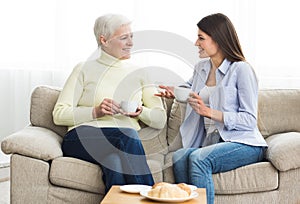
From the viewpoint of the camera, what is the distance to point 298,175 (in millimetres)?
2822

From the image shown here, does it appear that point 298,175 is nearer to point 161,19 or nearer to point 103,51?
point 103,51

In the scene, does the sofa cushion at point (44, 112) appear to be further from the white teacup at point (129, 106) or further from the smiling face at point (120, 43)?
the white teacup at point (129, 106)

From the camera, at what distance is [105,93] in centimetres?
302

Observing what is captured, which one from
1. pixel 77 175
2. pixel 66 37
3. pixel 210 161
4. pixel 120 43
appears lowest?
pixel 77 175

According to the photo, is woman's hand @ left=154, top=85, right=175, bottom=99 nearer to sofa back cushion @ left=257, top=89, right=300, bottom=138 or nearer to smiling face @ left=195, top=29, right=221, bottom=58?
smiling face @ left=195, top=29, right=221, bottom=58

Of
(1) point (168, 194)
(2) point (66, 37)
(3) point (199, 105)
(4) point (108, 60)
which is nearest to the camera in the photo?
(1) point (168, 194)

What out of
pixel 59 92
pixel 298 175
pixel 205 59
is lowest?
pixel 298 175

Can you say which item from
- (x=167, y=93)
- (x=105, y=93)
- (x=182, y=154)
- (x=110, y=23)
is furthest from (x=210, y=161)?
(x=110, y=23)

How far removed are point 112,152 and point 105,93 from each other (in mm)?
419

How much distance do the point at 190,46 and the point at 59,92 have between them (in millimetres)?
846

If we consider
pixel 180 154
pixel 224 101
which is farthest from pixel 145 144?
pixel 224 101

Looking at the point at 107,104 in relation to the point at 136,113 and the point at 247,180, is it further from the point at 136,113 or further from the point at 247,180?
the point at 247,180

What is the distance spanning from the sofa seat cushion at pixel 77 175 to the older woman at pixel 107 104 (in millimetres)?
55

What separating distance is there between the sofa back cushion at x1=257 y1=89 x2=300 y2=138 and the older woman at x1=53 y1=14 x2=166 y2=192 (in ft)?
2.01
